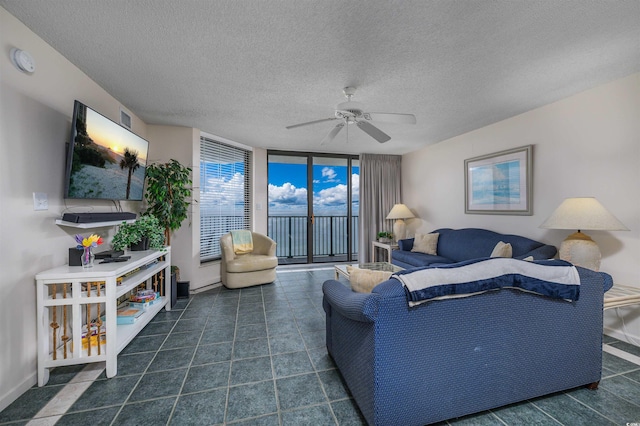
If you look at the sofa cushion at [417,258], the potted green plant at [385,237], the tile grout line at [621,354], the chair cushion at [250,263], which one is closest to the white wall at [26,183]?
the chair cushion at [250,263]

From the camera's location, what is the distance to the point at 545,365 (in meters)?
1.55

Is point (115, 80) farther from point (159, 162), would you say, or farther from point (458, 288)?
point (458, 288)

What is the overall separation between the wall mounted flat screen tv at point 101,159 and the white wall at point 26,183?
12cm

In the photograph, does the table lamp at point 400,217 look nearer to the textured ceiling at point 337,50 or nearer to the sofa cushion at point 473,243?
the sofa cushion at point 473,243

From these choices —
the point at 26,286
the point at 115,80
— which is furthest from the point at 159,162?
the point at 26,286

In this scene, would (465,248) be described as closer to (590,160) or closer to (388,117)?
(590,160)

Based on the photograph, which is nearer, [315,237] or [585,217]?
[585,217]

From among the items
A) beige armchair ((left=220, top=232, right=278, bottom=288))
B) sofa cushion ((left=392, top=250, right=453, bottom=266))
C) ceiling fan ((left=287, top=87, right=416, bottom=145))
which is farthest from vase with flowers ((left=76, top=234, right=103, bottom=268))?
sofa cushion ((left=392, top=250, right=453, bottom=266))

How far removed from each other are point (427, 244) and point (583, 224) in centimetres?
216

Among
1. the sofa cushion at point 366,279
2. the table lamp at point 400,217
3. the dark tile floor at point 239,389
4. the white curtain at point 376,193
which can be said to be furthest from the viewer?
the white curtain at point 376,193

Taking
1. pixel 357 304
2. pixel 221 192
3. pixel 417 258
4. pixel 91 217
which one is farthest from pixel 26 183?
pixel 417 258

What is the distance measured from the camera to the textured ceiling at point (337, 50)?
156 cm

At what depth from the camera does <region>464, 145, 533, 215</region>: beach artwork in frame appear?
324cm

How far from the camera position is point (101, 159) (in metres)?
2.29
